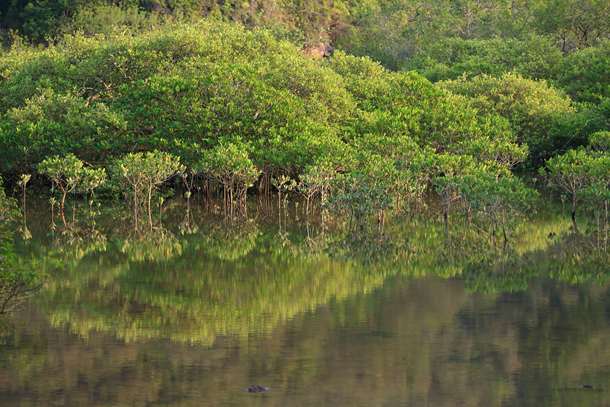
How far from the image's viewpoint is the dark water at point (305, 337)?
11812 millimetres

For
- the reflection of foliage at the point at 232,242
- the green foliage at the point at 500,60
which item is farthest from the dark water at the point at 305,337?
the green foliage at the point at 500,60

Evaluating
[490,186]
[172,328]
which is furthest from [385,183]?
[172,328]

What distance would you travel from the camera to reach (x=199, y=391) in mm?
11789

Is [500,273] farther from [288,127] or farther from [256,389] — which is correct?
[288,127]

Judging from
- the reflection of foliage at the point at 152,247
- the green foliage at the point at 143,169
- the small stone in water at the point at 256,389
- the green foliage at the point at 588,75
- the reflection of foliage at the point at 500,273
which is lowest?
the small stone in water at the point at 256,389

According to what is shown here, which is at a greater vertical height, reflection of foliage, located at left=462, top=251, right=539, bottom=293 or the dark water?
reflection of foliage, located at left=462, top=251, right=539, bottom=293

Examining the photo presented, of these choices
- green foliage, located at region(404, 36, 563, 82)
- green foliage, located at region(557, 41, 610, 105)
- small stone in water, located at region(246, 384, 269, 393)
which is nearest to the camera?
small stone in water, located at region(246, 384, 269, 393)

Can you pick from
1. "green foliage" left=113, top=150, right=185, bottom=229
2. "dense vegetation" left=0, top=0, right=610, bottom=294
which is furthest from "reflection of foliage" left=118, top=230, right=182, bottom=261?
"green foliage" left=113, top=150, right=185, bottom=229

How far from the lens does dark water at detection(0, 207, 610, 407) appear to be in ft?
38.8

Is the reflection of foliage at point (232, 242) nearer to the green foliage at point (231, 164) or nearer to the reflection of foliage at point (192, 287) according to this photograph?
the reflection of foliage at point (192, 287)

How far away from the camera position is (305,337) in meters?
15.0

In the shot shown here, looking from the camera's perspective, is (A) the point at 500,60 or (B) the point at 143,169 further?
(A) the point at 500,60

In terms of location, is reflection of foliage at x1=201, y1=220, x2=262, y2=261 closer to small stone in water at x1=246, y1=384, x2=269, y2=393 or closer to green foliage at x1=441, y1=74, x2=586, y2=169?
small stone in water at x1=246, y1=384, x2=269, y2=393

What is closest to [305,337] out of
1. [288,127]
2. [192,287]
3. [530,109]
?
[192,287]
